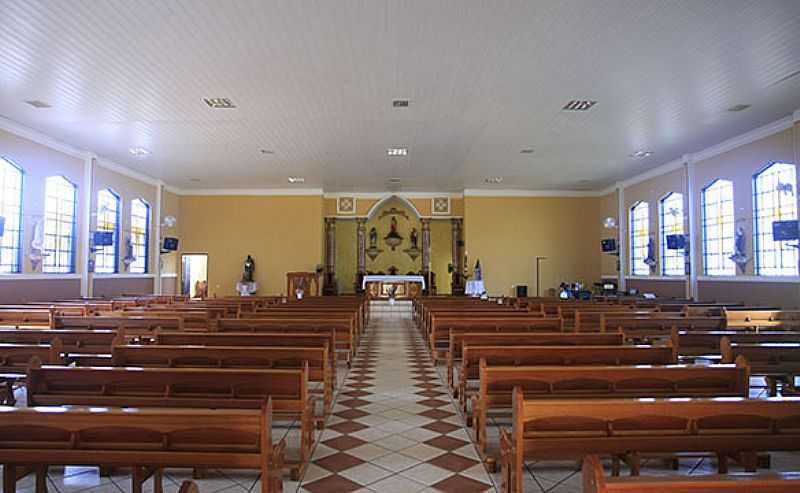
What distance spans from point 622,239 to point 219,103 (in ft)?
39.6

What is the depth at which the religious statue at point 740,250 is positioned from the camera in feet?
32.4

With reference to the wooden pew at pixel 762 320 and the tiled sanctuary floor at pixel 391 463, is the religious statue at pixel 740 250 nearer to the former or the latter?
the wooden pew at pixel 762 320

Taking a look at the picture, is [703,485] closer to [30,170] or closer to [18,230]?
[18,230]

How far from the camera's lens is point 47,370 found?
2777mm

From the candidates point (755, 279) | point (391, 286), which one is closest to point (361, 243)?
point (391, 286)

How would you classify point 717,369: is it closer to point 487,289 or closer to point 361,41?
point 361,41

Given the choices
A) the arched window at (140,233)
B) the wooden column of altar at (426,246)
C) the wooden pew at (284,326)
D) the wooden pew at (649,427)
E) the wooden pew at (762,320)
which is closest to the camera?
the wooden pew at (649,427)

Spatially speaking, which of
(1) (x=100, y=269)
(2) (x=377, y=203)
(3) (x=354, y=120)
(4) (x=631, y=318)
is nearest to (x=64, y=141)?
(1) (x=100, y=269)

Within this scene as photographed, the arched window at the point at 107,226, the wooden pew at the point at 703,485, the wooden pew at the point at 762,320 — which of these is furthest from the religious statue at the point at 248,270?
the wooden pew at the point at 703,485

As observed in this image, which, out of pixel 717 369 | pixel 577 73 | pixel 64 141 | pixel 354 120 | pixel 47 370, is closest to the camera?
pixel 47 370

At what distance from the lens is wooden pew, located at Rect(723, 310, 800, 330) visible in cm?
648

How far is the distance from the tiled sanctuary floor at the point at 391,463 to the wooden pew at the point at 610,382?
0.29 meters

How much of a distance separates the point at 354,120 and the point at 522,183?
309 inches

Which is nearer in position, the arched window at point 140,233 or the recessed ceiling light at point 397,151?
the recessed ceiling light at point 397,151
